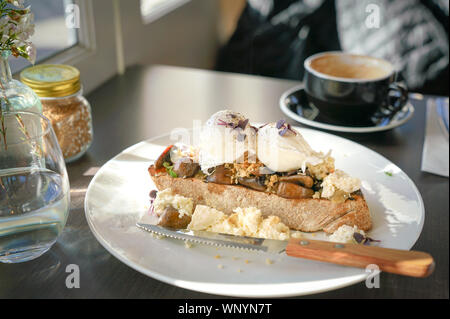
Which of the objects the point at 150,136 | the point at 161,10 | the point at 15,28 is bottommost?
the point at 150,136

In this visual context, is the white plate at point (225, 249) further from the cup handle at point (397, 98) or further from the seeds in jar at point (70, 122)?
the cup handle at point (397, 98)

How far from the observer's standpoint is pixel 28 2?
156 centimetres

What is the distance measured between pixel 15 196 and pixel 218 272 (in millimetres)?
398

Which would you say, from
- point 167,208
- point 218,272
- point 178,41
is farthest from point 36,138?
point 178,41

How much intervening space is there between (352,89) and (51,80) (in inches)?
34.5

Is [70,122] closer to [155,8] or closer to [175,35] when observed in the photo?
[155,8]

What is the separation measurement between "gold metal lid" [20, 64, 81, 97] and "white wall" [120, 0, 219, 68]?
79 cm

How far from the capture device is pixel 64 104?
1.25 meters

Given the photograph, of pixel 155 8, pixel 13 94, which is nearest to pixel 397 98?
pixel 13 94

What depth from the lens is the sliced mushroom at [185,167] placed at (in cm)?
106

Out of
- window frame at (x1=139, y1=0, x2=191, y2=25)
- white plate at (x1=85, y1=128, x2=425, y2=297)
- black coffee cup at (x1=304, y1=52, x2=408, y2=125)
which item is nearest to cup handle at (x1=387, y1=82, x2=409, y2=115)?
black coffee cup at (x1=304, y1=52, x2=408, y2=125)

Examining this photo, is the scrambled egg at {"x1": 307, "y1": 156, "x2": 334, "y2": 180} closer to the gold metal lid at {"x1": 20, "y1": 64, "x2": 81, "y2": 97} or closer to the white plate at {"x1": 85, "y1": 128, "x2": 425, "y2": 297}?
the white plate at {"x1": 85, "y1": 128, "x2": 425, "y2": 297}

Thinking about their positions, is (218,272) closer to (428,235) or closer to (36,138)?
(36,138)

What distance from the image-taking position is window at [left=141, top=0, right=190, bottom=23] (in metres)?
2.35
